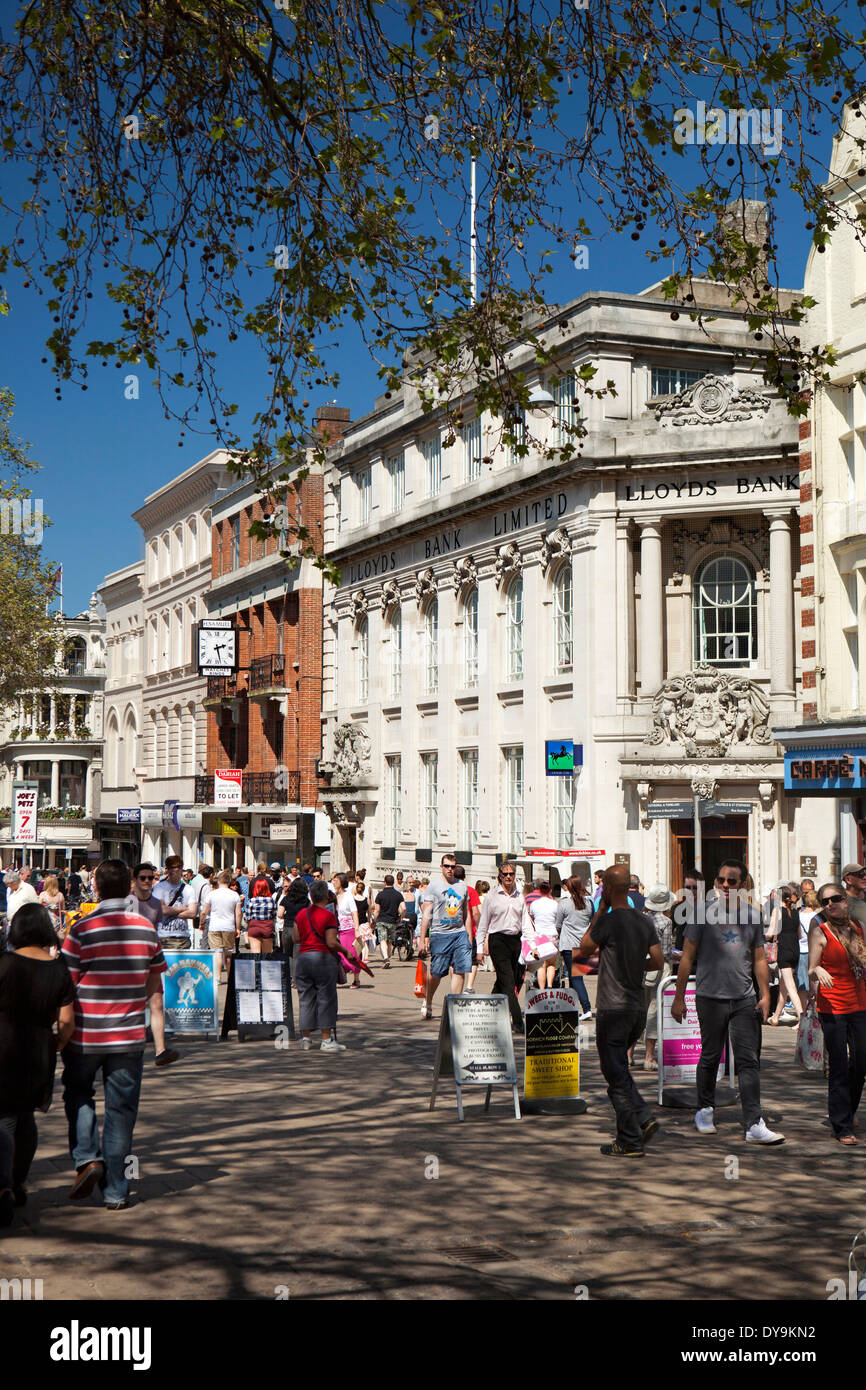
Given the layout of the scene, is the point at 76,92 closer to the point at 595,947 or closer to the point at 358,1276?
the point at 595,947

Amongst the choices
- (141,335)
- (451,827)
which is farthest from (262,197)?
(451,827)

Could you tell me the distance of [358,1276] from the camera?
705 cm

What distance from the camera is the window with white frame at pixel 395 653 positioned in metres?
42.1

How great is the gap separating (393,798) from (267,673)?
33.6 feet

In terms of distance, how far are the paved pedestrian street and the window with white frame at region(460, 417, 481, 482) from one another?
26.2 meters

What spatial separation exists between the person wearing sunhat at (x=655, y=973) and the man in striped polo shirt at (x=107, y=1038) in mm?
3663

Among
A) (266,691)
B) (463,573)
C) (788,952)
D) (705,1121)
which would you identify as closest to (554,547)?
(463,573)

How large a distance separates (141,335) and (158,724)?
2233 inches

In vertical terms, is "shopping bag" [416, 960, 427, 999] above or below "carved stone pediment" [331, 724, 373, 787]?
below

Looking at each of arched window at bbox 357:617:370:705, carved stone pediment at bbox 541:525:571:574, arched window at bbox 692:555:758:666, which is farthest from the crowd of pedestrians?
arched window at bbox 357:617:370:705

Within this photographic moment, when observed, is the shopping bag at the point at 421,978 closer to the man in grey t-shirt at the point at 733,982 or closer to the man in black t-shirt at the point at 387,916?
the man in black t-shirt at the point at 387,916

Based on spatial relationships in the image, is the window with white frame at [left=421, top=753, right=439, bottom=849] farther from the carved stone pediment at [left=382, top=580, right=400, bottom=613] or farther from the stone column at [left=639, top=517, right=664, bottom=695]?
the stone column at [left=639, top=517, right=664, bottom=695]

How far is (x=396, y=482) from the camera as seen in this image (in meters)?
43.0

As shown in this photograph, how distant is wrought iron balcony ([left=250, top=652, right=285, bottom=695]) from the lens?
4975 centimetres
